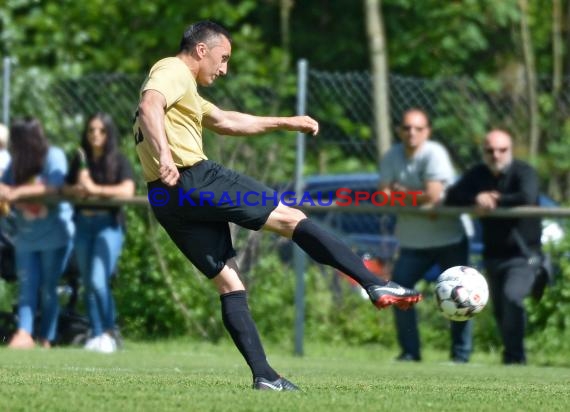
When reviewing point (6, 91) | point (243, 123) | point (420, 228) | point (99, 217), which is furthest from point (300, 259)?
point (243, 123)

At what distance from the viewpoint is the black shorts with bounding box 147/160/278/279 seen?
7.47 metres

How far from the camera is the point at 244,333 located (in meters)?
7.60

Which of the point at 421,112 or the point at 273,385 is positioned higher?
the point at 421,112

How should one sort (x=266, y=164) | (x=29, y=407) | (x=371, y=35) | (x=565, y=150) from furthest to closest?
1. (x=371, y=35)
2. (x=565, y=150)
3. (x=266, y=164)
4. (x=29, y=407)

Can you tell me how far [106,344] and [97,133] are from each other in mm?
1786

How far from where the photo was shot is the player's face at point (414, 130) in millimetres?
12055

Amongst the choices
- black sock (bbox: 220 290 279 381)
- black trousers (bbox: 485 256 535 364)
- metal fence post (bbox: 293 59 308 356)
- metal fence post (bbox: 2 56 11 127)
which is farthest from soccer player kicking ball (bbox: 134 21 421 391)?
metal fence post (bbox: 2 56 11 127)

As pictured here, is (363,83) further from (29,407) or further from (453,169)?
(29,407)

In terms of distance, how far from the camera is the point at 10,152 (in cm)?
1268

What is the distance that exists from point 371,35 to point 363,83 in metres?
2.85

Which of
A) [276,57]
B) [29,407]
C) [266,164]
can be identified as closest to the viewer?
[29,407]

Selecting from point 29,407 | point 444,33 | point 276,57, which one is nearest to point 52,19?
point 276,57

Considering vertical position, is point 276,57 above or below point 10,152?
above

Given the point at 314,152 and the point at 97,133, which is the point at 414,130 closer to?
the point at 314,152
